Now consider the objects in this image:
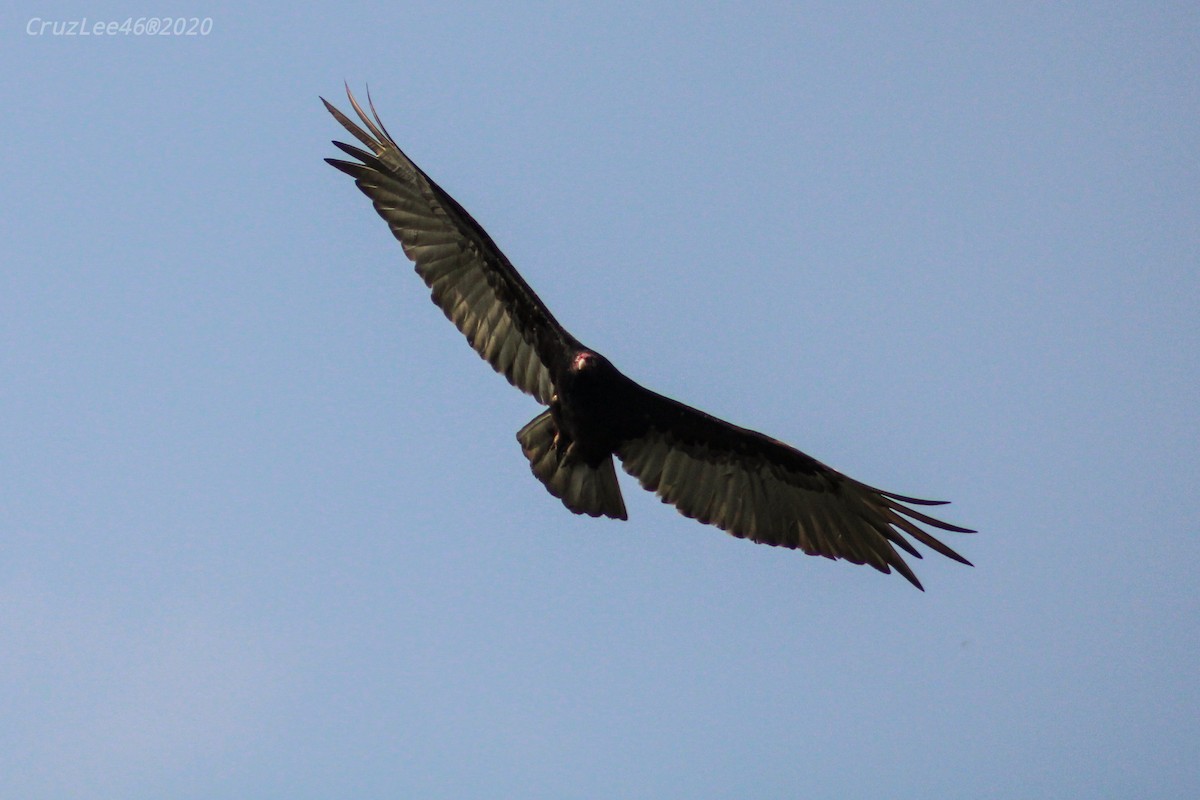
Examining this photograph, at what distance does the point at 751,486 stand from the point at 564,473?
1.93 meters

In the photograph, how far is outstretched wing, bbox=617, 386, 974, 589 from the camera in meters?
15.5

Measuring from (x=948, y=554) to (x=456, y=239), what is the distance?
526 cm

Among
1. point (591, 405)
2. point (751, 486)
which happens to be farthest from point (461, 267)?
point (751, 486)

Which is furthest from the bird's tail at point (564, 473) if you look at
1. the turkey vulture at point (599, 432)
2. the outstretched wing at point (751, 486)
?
the outstretched wing at point (751, 486)

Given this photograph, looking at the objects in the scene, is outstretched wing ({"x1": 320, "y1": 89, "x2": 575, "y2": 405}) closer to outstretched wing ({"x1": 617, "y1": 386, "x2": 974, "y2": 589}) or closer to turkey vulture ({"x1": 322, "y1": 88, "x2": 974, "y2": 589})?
turkey vulture ({"x1": 322, "y1": 88, "x2": 974, "y2": 589})

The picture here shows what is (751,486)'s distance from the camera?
52.3ft

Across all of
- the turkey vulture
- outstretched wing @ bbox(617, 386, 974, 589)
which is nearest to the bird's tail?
the turkey vulture

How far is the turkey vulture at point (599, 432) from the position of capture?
1498 cm

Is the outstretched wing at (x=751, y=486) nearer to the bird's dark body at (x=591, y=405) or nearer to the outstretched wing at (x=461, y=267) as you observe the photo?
the bird's dark body at (x=591, y=405)

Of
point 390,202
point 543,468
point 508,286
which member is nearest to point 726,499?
point 543,468

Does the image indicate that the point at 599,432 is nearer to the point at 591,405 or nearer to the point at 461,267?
the point at 591,405

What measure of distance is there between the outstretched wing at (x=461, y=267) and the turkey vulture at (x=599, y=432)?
0.04 ft

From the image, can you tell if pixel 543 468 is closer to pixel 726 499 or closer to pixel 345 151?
pixel 726 499

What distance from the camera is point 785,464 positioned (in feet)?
51.5
